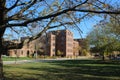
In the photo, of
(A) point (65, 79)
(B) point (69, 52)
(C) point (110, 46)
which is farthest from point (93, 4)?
(B) point (69, 52)

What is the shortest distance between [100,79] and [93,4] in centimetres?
1274

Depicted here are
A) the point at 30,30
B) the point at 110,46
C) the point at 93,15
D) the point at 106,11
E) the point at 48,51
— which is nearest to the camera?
the point at 106,11

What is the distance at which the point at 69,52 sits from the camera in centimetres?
13700

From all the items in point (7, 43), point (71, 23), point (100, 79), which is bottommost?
point (100, 79)

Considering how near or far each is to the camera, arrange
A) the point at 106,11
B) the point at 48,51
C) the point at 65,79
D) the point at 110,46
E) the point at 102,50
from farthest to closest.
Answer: the point at 48,51 < the point at 102,50 < the point at 110,46 < the point at 65,79 < the point at 106,11

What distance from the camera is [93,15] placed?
10.7 metres

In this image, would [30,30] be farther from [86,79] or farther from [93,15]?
[86,79]

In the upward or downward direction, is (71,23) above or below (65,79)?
above

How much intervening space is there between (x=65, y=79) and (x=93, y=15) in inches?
432

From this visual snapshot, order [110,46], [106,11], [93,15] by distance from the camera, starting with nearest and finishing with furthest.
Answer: [106,11] → [93,15] → [110,46]

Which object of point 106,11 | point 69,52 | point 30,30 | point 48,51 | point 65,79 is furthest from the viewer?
point 69,52

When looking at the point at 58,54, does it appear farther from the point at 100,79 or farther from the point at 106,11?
the point at 106,11

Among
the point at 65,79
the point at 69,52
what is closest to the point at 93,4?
the point at 65,79

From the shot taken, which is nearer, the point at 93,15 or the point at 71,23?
the point at 93,15
